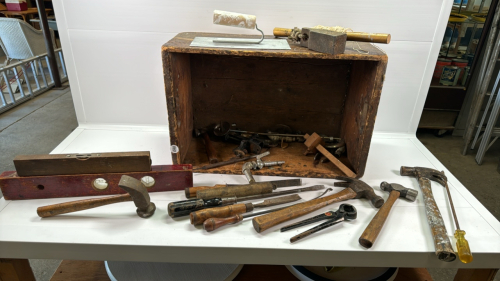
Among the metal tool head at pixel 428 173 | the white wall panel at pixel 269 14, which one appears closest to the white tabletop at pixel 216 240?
the metal tool head at pixel 428 173

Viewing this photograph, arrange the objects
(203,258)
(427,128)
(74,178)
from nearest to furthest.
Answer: (203,258) → (74,178) → (427,128)

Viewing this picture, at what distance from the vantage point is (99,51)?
1287 mm

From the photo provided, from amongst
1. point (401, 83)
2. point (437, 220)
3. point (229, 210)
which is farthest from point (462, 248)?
point (401, 83)

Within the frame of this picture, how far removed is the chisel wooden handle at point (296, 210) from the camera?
2.62 ft

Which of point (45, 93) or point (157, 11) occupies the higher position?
point (157, 11)

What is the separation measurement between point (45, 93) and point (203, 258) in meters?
3.48

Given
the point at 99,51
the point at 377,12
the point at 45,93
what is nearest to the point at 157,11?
the point at 99,51

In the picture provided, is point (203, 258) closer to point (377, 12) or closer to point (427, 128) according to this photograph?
point (377, 12)

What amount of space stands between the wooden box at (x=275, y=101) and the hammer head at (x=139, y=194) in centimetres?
21

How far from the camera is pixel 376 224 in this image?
2.66 ft

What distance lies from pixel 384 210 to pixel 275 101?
2.00ft

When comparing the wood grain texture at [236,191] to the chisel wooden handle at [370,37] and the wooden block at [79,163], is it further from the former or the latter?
the chisel wooden handle at [370,37]

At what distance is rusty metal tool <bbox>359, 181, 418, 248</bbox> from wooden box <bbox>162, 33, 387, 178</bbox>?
0.11m

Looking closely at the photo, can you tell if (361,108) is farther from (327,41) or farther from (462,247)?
(462,247)
